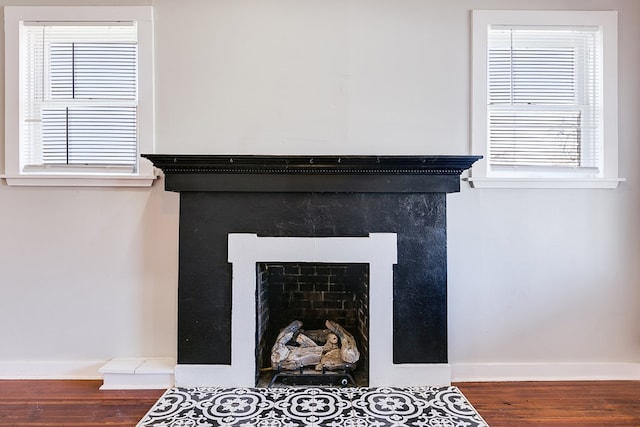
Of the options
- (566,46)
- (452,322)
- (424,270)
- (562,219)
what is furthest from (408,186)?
(566,46)

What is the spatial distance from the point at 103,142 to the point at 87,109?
9.4 inches

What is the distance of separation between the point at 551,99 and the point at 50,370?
12.2 ft

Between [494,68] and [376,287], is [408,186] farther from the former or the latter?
[494,68]

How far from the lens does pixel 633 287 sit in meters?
2.49

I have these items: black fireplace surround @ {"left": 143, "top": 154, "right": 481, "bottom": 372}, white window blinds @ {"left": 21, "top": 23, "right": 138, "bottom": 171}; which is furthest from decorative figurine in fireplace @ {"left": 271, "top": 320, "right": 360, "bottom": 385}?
white window blinds @ {"left": 21, "top": 23, "right": 138, "bottom": 171}

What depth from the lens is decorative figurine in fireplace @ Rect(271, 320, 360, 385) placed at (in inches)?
91.0

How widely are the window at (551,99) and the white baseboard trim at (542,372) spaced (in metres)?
1.17

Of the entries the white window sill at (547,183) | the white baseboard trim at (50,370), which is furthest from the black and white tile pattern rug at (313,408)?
the white window sill at (547,183)

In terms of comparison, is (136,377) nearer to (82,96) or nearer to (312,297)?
(312,297)

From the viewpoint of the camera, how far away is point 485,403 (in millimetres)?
2131

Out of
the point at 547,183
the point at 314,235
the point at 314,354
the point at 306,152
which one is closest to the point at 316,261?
the point at 314,235

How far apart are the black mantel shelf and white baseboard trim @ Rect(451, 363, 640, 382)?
118cm

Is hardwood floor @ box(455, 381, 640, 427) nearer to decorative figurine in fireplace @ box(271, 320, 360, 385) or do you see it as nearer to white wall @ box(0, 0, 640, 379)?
white wall @ box(0, 0, 640, 379)

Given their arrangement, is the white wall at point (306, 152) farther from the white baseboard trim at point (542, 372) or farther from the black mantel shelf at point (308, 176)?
the black mantel shelf at point (308, 176)
